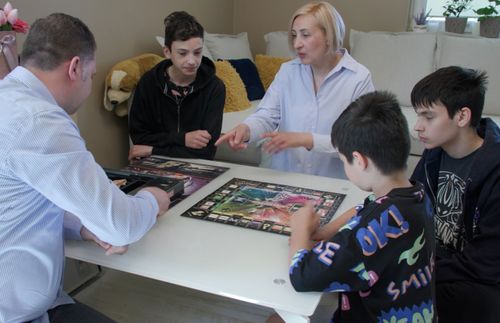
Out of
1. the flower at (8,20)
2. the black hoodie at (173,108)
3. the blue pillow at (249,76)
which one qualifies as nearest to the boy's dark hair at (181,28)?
the black hoodie at (173,108)

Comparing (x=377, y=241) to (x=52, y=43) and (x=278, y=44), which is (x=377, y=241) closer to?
(x=52, y=43)

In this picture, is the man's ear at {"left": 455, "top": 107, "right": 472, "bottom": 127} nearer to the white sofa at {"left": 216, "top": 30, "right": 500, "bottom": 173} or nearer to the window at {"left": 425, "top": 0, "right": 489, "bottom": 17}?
the white sofa at {"left": 216, "top": 30, "right": 500, "bottom": 173}

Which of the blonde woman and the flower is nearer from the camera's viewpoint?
the flower

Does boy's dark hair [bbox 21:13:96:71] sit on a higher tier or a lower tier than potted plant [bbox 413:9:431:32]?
lower

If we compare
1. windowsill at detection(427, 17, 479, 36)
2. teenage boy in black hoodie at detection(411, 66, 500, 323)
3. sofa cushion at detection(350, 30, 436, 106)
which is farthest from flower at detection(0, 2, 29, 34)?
windowsill at detection(427, 17, 479, 36)

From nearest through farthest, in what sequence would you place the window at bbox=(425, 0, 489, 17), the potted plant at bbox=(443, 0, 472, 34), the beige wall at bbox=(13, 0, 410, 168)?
the beige wall at bbox=(13, 0, 410, 168) < the potted plant at bbox=(443, 0, 472, 34) < the window at bbox=(425, 0, 489, 17)

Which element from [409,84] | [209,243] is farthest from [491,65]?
[209,243]

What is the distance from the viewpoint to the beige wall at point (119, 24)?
2.33 meters

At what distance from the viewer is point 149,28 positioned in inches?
113

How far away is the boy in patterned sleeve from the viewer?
2.86 ft

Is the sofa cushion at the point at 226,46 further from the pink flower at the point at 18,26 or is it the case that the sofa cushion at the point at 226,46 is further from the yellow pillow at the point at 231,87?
the pink flower at the point at 18,26

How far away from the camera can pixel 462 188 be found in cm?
133

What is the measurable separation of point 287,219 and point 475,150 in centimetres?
63

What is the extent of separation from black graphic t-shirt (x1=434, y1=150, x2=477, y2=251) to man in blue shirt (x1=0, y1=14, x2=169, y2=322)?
922 millimetres
